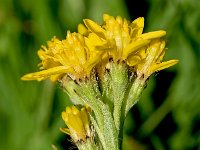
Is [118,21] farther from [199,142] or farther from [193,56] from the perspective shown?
[193,56]

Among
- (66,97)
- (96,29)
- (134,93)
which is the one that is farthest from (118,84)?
(66,97)

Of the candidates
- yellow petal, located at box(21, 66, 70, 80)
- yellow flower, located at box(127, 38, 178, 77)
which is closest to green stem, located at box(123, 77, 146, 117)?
yellow flower, located at box(127, 38, 178, 77)

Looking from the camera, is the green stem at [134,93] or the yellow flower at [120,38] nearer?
the yellow flower at [120,38]

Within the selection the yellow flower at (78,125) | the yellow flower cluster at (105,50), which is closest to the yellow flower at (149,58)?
the yellow flower cluster at (105,50)

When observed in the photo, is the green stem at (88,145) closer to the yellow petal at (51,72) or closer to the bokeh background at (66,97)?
the yellow petal at (51,72)

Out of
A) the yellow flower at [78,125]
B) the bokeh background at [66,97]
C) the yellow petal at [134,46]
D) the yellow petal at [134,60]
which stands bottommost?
the yellow flower at [78,125]

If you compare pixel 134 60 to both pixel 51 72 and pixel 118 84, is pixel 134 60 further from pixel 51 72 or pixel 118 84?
pixel 51 72
